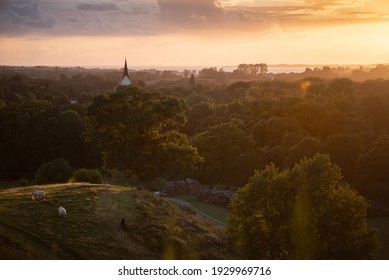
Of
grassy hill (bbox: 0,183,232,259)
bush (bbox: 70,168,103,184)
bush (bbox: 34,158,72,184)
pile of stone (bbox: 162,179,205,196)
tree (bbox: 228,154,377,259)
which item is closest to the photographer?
grassy hill (bbox: 0,183,232,259)

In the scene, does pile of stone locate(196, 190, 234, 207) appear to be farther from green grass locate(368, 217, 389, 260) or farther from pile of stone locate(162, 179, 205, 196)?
green grass locate(368, 217, 389, 260)

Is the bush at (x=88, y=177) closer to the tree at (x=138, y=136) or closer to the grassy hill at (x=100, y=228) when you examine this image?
the tree at (x=138, y=136)

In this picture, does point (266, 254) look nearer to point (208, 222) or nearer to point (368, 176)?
point (208, 222)

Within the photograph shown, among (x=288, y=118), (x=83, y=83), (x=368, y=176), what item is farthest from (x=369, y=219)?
(x=83, y=83)

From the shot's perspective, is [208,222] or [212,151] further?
[212,151]

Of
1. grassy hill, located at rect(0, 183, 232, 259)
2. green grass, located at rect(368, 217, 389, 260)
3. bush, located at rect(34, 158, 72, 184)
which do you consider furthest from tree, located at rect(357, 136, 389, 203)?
bush, located at rect(34, 158, 72, 184)

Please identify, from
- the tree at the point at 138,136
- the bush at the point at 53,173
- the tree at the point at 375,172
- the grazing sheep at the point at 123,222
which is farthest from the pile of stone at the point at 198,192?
the grazing sheep at the point at 123,222
